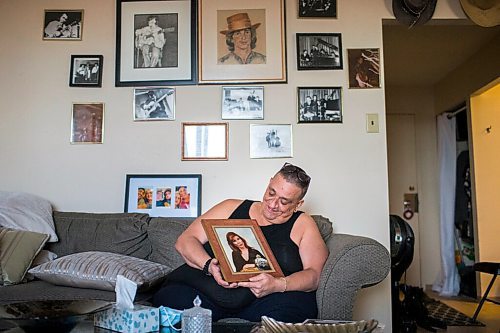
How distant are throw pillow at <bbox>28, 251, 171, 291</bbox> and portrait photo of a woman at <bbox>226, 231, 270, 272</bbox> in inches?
20.2

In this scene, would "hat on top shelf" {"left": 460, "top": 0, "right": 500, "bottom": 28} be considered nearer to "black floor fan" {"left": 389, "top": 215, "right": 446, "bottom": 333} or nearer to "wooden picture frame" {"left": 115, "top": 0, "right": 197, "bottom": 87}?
"black floor fan" {"left": 389, "top": 215, "right": 446, "bottom": 333}

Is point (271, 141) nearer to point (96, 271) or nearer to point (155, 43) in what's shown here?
point (155, 43)

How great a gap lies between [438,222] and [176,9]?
4.20 m

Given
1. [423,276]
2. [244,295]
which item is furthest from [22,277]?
[423,276]

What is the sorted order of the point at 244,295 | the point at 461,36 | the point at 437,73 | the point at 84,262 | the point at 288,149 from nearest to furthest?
the point at 244,295 < the point at 84,262 < the point at 288,149 < the point at 461,36 < the point at 437,73

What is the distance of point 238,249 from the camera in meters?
1.67

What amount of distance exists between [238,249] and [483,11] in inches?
86.7

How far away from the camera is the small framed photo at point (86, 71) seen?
287 centimetres

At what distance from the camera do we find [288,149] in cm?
279

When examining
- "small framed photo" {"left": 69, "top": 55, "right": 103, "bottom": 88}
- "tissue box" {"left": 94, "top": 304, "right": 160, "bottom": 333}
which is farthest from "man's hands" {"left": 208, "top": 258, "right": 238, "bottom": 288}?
"small framed photo" {"left": 69, "top": 55, "right": 103, "bottom": 88}

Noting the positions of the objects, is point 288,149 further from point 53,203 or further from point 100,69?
point 53,203

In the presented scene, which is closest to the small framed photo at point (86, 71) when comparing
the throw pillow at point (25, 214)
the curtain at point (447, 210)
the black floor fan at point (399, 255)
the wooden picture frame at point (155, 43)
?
the wooden picture frame at point (155, 43)

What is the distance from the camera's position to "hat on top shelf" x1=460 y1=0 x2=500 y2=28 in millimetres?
2824

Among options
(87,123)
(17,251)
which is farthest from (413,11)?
(17,251)
